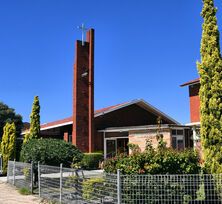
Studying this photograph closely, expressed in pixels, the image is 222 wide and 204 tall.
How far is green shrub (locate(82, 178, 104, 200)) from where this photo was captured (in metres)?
9.74

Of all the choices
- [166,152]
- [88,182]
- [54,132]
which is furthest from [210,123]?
[54,132]

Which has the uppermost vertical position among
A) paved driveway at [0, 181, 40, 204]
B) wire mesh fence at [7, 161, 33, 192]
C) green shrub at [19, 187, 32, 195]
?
wire mesh fence at [7, 161, 33, 192]

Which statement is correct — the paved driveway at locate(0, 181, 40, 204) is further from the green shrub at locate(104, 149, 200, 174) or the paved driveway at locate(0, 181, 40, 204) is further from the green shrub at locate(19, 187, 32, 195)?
the green shrub at locate(104, 149, 200, 174)

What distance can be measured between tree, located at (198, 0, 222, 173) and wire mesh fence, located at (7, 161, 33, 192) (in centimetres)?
745

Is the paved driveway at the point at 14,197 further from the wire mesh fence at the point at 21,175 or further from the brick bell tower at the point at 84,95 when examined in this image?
the brick bell tower at the point at 84,95

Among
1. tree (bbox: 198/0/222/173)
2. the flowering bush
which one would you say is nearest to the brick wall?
tree (bbox: 198/0/222/173)

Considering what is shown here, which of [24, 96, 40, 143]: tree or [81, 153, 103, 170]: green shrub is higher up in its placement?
[24, 96, 40, 143]: tree

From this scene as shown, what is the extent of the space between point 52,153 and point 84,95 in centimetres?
1328

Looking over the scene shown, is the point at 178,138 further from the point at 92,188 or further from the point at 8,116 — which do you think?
the point at 8,116

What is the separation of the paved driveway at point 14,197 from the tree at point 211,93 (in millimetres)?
5990

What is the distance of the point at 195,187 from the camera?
8.96 m

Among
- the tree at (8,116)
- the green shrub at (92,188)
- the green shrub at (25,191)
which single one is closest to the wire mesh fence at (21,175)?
the green shrub at (25,191)

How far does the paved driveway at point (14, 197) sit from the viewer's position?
506 inches

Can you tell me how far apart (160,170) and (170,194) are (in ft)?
3.52
